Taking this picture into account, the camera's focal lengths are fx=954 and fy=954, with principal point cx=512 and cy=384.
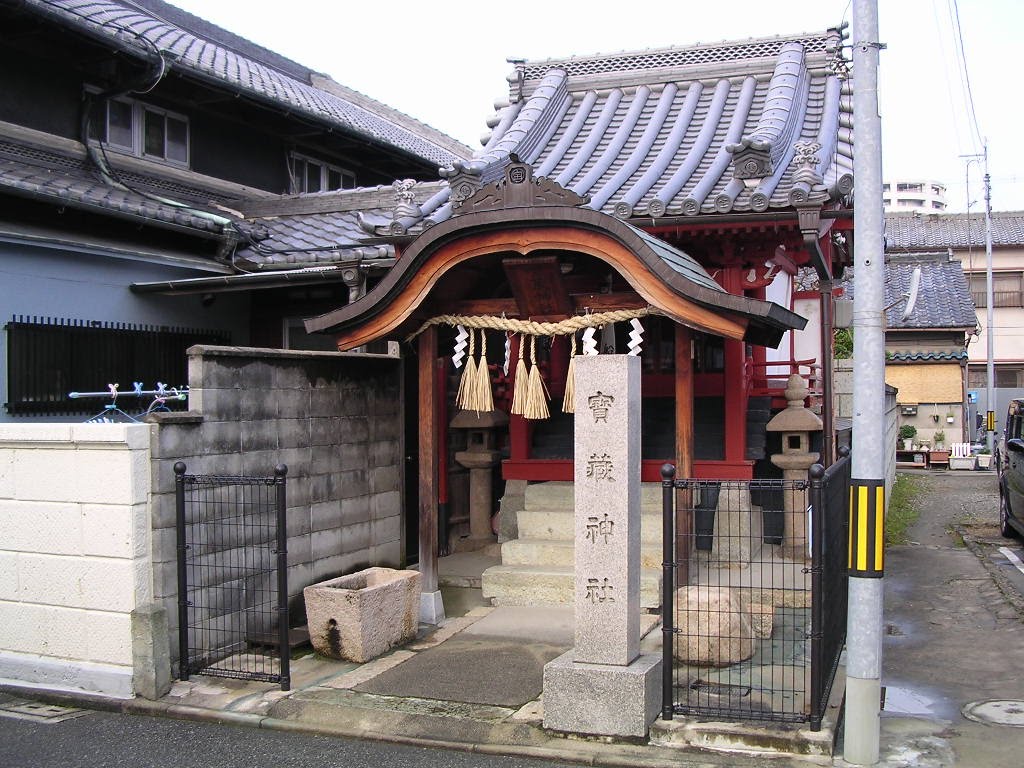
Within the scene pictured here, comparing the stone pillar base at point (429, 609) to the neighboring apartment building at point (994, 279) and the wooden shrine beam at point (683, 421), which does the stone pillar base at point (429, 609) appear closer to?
the wooden shrine beam at point (683, 421)

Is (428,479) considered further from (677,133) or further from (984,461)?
(984,461)

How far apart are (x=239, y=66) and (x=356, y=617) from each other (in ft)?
43.8

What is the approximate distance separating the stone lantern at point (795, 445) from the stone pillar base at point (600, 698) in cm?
470

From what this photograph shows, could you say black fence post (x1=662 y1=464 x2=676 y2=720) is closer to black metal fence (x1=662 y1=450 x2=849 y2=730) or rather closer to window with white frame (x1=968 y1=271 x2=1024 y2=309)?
black metal fence (x1=662 y1=450 x2=849 y2=730)

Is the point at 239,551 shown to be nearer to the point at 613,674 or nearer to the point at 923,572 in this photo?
the point at 613,674

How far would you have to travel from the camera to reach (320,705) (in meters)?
7.57

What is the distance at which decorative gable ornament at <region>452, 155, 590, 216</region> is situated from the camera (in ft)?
29.6

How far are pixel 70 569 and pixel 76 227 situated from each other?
573cm

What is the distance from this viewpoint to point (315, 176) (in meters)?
18.9

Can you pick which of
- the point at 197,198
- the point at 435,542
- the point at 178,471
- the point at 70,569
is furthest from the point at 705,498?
the point at 197,198

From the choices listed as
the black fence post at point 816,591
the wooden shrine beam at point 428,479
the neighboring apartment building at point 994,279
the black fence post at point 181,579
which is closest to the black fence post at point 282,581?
the black fence post at point 181,579

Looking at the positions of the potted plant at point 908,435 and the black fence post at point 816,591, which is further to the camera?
the potted plant at point 908,435

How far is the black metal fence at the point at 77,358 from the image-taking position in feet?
36.8

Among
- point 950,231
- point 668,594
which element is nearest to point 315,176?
point 668,594
